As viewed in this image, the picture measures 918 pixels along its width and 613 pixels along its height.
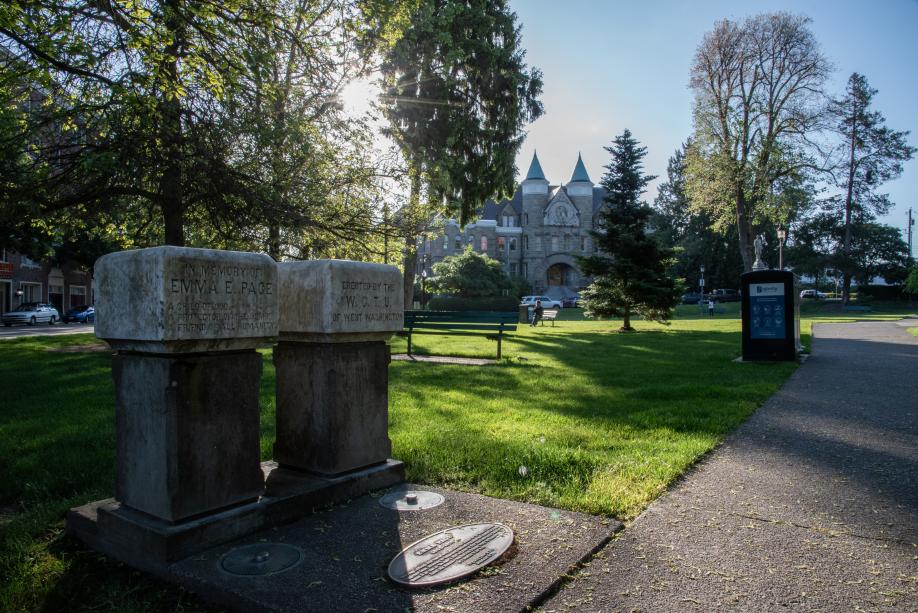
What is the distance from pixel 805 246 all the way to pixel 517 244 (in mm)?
35083

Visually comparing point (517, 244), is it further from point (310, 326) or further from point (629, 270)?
point (310, 326)

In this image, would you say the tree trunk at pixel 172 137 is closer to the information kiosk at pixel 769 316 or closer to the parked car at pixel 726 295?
the information kiosk at pixel 769 316

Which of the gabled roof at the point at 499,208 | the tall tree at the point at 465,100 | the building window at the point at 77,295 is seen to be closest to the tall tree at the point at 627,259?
the tall tree at the point at 465,100

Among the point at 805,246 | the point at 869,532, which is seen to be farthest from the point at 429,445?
the point at 805,246

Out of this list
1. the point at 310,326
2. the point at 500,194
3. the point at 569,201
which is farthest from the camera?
the point at 569,201

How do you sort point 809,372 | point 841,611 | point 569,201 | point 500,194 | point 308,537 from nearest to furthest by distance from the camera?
point 841,611 → point 308,537 → point 809,372 → point 500,194 → point 569,201

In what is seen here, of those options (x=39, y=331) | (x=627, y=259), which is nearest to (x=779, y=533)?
(x=627, y=259)

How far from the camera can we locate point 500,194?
27312 mm

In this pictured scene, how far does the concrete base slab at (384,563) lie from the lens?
255 cm

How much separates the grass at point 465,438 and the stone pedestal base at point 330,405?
617 mm

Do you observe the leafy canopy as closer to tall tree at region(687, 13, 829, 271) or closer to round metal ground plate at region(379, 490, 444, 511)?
tall tree at region(687, 13, 829, 271)

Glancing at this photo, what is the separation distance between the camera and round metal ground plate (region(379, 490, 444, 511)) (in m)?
3.71

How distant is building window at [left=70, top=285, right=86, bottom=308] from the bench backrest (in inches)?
1906

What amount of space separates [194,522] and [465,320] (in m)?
11.0
